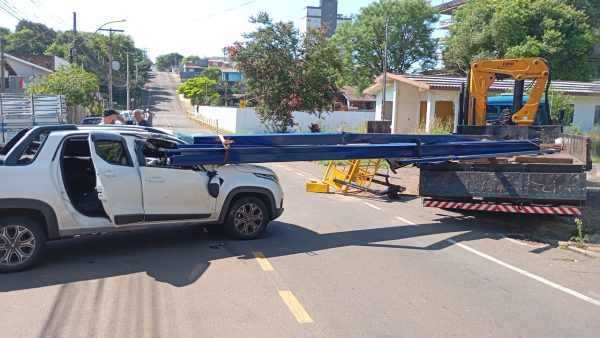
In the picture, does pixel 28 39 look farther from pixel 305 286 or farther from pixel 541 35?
pixel 305 286

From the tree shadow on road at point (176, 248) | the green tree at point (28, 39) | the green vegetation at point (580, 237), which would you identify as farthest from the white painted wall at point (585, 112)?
the green tree at point (28, 39)

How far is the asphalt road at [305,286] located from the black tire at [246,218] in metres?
0.18

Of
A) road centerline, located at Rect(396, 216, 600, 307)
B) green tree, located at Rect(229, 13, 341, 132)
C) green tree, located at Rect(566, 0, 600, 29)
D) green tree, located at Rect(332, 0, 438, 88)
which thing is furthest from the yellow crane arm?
green tree, located at Rect(332, 0, 438, 88)

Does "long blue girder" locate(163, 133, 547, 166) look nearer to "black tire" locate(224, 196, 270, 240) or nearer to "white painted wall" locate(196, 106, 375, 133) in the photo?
"black tire" locate(224, 196, 270, 240)

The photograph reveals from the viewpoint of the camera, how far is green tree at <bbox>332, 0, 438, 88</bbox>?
54.1m

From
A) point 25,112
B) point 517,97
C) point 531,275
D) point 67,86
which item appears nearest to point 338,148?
point 531,275

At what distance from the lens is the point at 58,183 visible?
6.58 m

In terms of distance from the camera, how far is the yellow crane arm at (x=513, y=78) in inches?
518

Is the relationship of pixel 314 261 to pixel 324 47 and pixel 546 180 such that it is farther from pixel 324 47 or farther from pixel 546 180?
pixel 324 47

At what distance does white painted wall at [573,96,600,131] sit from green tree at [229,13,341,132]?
1426 cm

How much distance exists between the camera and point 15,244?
6387 mm

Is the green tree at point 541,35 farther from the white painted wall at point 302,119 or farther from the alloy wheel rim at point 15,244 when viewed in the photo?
the alloy wheel rim at point 15,244

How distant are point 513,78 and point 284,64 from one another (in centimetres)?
1644

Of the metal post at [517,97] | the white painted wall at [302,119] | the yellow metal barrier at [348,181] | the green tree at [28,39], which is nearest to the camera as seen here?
the yellow metal barrier at [348,181]
